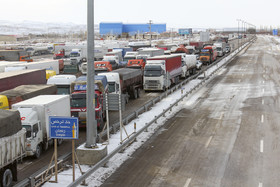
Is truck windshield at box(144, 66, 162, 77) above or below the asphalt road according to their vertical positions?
above

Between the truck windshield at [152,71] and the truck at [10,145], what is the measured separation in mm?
26541

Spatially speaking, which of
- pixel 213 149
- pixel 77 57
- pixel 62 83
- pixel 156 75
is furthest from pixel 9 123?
pixel 77 57

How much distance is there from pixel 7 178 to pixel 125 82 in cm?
2175

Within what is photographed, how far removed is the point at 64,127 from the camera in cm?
1525

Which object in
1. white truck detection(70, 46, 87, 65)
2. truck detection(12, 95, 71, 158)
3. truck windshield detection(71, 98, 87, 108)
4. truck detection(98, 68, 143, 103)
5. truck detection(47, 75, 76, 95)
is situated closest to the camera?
truck detection(12, 95, 71, 158)

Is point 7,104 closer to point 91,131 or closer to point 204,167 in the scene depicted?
point 91,131

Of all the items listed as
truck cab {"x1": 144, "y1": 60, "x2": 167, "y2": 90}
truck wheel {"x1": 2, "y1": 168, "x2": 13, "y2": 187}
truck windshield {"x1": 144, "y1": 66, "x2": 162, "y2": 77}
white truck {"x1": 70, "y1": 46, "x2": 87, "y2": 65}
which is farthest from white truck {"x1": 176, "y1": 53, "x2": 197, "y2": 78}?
truck wheel {"x1": 2, "y1": 168, "x2": 13, "y2": 187}

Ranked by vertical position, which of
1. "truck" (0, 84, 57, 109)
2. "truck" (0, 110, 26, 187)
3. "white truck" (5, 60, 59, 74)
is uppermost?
"white truck" (5, 60, 59, 74)

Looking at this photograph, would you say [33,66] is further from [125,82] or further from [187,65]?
[187,65]

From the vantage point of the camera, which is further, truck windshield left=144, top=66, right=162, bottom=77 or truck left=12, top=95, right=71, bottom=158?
truck windshield left=144, top=66, right=162, bottom=77

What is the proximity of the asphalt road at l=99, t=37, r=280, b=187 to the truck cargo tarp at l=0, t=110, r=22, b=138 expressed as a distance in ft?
14.3

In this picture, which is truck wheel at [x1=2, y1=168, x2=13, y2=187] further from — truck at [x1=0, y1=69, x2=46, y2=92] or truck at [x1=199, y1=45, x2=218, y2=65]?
truck at [x1=199, y1=45, x2=218, y2=65]

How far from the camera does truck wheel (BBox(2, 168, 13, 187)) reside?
15227 mm

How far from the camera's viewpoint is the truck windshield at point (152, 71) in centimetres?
4253
